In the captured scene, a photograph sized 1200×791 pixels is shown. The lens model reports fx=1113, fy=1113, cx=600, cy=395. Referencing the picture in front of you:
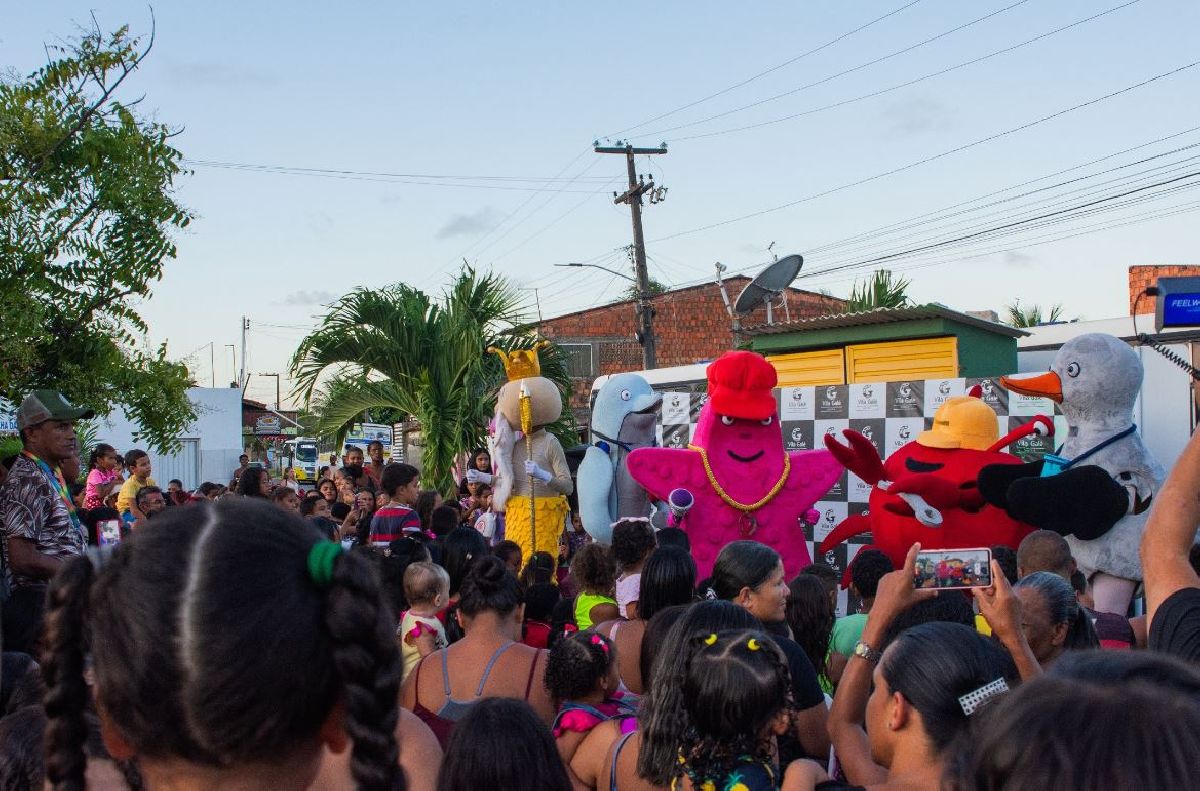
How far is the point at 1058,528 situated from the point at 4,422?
5.95 meters

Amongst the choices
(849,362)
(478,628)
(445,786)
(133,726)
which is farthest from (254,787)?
(849,362)

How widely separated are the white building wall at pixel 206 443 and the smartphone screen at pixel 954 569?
22185 millimetres

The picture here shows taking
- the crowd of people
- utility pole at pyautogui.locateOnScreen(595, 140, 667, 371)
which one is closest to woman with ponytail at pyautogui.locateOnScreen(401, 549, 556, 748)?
the crowd of people

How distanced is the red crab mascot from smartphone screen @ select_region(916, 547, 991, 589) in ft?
12.4

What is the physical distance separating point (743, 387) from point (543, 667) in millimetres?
4248

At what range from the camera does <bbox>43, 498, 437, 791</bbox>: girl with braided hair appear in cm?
132

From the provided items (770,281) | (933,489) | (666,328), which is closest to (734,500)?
(933,489)

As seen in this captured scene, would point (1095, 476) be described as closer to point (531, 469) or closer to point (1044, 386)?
point (1044, 386)

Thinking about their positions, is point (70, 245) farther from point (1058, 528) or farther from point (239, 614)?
point (1058, 528)

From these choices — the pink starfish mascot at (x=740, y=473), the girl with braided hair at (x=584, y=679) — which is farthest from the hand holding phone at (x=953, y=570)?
the pink starfish mascot at (x=740, y=473)

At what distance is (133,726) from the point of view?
1351mm

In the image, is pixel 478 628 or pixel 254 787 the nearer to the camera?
pixel 254 787

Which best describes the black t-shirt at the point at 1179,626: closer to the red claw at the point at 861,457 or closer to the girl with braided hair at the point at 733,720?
the girl with braided hair at the point at 733,720

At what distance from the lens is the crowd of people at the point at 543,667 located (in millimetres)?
1312
